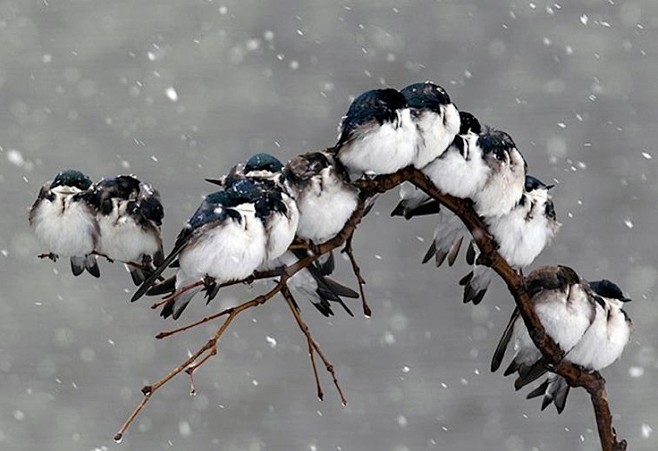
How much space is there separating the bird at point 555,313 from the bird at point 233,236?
0.40 meters

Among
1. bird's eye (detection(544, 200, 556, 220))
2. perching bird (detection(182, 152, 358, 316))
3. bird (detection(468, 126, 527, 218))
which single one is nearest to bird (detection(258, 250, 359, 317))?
perching bird (detection(182, 152, 358, 316))

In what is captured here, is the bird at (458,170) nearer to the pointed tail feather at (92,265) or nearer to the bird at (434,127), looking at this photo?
the bird at (434,127)

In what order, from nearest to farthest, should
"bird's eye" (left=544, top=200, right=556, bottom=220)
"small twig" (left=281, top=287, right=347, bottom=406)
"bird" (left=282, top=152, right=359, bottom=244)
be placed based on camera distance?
"small twig" (left=281, top=287, right=347, bottom=406)
"bird" (left=282, top=152, right=359, bottom=244)
"bird's eye" (left=544, top=200, right=556, bottom=220)

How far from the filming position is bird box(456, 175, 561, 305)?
1.58m

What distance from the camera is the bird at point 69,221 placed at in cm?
149

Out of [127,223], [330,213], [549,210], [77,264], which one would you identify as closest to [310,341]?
[330,213]

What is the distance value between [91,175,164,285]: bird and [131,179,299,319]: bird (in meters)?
0.11

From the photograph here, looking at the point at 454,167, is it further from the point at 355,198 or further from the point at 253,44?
the point at 253,44

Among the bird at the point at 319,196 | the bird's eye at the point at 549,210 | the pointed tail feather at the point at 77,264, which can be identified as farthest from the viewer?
the bird's eye at the point at 549,210

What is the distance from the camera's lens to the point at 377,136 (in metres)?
1.41

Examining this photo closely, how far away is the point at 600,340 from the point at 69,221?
0.71 metres

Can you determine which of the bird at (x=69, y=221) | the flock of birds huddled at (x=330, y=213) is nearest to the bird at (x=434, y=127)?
the flock of birds huddled at (x=330, y=213)

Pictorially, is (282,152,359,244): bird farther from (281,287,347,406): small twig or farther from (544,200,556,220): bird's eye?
(544,200,556,220): bird's eye

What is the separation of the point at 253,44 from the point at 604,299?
404cm
